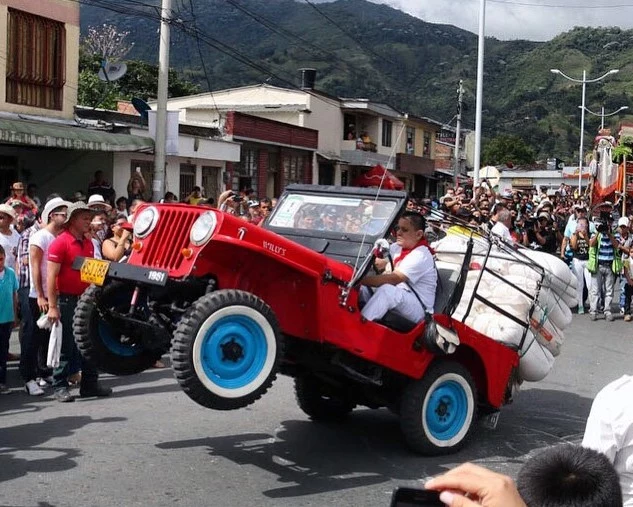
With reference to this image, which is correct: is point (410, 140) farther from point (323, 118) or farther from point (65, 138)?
point (65, 138)

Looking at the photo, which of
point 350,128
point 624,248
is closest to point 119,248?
point 624,248

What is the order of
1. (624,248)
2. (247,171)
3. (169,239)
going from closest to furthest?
(169,239) → (624,248) → (247,171)

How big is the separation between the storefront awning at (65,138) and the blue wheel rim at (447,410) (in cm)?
1345

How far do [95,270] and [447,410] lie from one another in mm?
2887

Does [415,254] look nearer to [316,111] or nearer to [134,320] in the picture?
[134,320]

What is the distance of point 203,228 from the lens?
5.57m

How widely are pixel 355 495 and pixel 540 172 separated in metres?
76.7

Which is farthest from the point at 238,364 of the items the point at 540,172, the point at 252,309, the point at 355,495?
the point at 540,172

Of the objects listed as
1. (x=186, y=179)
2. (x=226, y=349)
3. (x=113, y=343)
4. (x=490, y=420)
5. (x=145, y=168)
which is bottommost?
(x=490, y=420)

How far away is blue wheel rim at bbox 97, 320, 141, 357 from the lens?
612 cm

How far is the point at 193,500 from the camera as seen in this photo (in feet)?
18.6

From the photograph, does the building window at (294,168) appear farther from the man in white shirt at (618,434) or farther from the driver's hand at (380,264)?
the man in white shirt at (618,434)

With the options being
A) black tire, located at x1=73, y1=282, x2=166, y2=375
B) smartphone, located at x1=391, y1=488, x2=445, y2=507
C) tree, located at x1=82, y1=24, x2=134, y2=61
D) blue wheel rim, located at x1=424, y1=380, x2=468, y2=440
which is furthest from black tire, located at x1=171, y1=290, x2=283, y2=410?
tree, located at x1=82, y1=24, x2=134, y2=61

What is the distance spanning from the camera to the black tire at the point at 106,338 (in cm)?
603
